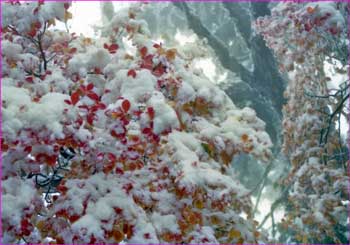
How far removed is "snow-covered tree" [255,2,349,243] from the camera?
23.1ft

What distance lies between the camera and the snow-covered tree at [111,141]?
10.6 feet

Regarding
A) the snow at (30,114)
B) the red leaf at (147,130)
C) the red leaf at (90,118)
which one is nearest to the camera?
the snow at (30,114)

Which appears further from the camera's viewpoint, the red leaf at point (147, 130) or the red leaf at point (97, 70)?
the red leaf at point (97, 70)

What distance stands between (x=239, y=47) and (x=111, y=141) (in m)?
15.4

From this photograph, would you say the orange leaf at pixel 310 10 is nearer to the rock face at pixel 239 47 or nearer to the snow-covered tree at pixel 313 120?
the snow-covered tree at pixel 313 120

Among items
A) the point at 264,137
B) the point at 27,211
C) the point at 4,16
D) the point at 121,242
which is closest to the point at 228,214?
the point at 264,137

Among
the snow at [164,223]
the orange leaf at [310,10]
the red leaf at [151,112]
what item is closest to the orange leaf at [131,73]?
the red leaf at [151,112]

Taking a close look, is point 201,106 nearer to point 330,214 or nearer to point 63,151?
point 63,151

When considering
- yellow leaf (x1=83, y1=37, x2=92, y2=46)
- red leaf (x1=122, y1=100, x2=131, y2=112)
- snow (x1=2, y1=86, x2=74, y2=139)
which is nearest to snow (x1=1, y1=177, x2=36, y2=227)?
snow (x1=2, y1=86, x2=74, y2=139)

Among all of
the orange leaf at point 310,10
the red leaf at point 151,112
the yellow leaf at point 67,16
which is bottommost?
the red leaf at point 151,112

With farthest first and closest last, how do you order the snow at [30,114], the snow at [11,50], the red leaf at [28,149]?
1. the snow at [11,50]
2. the red leaf at [28,149]
3. the snow at [30,114]

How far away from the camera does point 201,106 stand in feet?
14.7

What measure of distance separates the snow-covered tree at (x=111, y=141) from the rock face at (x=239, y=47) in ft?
23.4

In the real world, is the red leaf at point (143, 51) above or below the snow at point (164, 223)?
above
